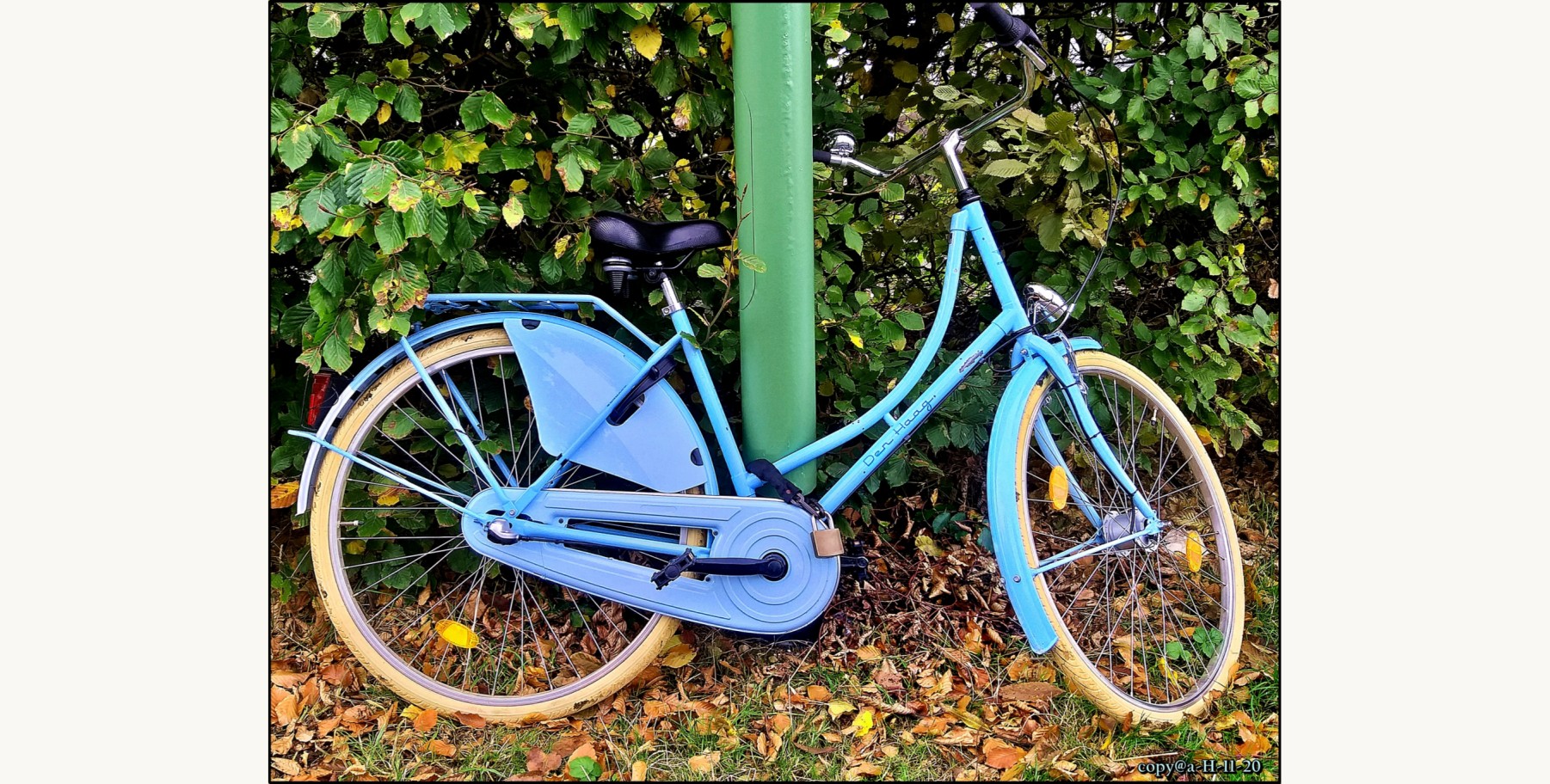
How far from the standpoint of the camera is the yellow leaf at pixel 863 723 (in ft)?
6.94

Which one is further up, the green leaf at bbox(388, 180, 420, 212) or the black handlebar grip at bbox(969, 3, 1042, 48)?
the black handlebar grip at bbox(969, 3, 1042, 48)

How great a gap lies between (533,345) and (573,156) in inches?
18.3

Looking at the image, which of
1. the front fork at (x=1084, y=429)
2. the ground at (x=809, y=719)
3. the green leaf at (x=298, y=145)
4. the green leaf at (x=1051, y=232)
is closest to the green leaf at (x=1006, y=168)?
the green leaf at (x=1051, y=232)

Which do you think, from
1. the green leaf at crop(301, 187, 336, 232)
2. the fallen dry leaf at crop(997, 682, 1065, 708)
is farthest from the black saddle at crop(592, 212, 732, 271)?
the fallen dry leaf at crop(997, 682, 1065, 708)

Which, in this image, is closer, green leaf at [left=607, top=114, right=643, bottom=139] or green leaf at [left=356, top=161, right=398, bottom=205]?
green leaf at [left=356, top=161, right=398, bottom=205]

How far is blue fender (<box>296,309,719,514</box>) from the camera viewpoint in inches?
82.1

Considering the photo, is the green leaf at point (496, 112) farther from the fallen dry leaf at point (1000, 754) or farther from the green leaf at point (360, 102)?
the fallen dry leaf at point (1000, 754)

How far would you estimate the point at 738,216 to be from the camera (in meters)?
2.17

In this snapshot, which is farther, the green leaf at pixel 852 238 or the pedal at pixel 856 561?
the green leaf at pixel 852 238

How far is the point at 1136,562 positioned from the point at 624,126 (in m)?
1.95

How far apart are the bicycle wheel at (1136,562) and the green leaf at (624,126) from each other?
1.18 meters

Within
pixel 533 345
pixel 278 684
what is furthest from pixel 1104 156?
pixel 278 684

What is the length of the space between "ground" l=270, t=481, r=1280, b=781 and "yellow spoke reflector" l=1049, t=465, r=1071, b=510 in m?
0.52

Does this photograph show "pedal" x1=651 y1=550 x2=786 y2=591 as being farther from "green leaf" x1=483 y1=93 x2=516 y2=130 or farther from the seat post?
"green leaf" x1=483 y1=93 x2=516 y2=130
